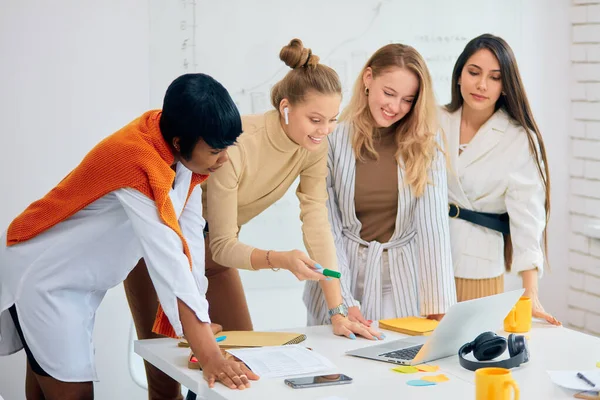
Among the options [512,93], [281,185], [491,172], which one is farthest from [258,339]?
[512,93]

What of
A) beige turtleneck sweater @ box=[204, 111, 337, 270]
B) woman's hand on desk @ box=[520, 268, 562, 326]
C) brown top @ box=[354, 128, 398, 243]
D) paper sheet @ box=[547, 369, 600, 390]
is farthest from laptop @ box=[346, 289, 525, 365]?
brown top @ box=[354, 128, 398, 243]

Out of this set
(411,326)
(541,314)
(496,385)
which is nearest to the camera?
(496,385)

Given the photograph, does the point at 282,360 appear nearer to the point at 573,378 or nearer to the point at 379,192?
the point at 573,378

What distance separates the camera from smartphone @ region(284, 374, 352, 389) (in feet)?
5.80

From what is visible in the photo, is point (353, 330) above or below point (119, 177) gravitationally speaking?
below

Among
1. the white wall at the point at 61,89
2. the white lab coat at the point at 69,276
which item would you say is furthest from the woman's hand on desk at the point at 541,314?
the white wall at the point at 61,89

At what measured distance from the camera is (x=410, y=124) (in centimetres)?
252

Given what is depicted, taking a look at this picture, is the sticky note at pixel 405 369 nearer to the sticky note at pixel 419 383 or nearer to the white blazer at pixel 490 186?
the sticky note at pixel 419 383

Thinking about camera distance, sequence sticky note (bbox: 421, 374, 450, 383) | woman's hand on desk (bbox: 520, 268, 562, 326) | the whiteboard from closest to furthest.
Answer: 1. sticky note (bbox: 421, 374, 450, 383)
2. woman's hand on desk (bbox: 520, 268, 562, 326)
3. the whiteboard

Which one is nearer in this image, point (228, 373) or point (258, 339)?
point (228, 373)

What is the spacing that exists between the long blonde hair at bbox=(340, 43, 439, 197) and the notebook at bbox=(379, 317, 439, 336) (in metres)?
0.39

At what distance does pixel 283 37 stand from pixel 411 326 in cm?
175

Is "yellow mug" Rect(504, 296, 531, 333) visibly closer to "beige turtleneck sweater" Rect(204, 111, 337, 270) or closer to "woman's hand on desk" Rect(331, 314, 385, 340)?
"woman's hand on desk" Rect(331, 314, 385, 340)

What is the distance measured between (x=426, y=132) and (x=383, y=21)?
1.44 m
